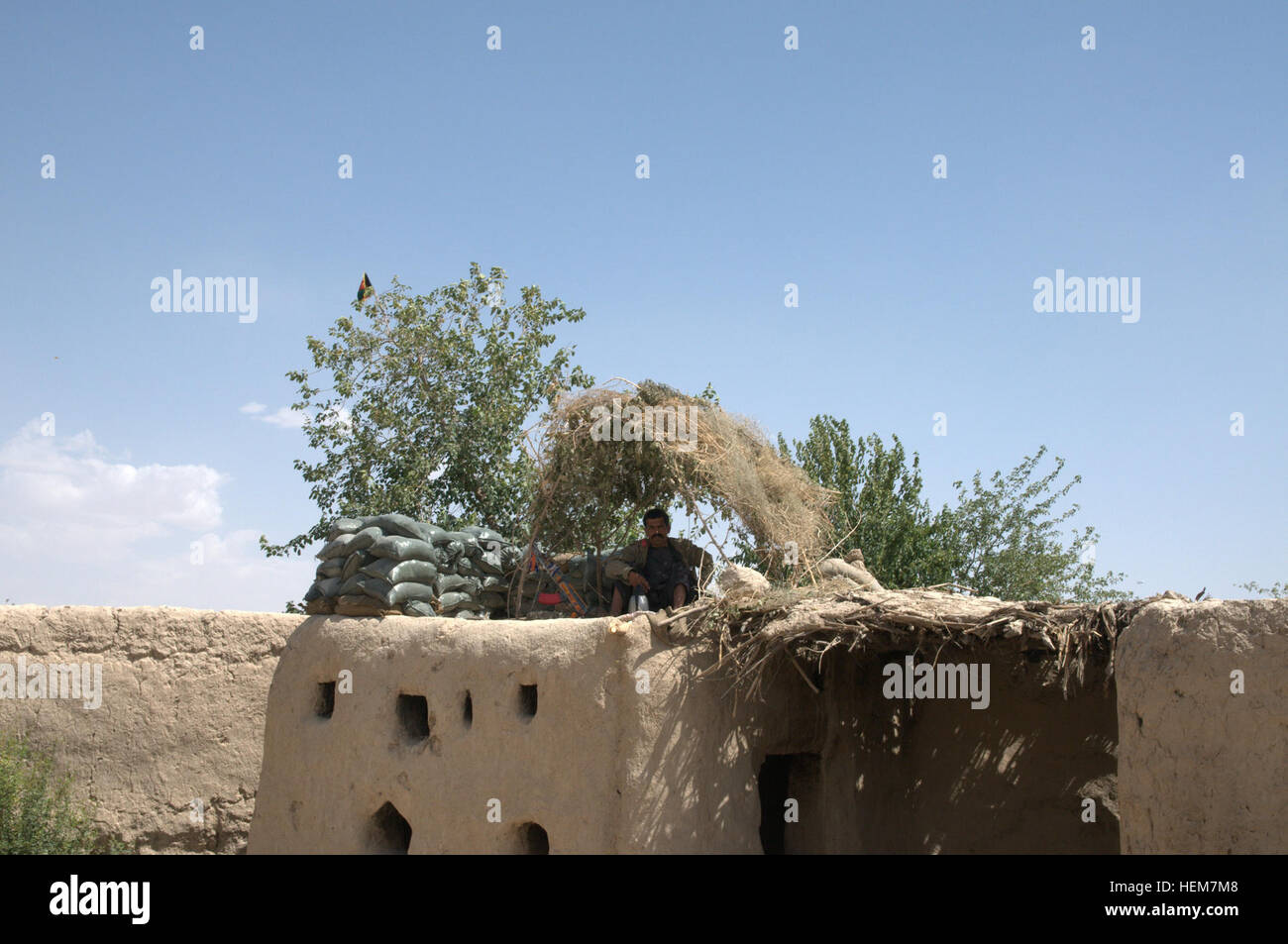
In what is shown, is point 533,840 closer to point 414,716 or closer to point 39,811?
point 414,716

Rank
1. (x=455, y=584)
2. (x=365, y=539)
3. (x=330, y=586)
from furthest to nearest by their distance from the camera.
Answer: (x=455, y=584) → (x=330, y=586) → (x=365, y=539)

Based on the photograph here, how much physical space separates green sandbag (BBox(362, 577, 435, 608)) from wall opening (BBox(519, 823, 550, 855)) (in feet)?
6.75

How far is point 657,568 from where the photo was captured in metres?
9.05

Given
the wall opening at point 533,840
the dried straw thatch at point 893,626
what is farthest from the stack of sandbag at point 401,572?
the dried straw thatch at point 893,626

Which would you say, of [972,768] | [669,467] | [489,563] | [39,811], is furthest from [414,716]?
[972,768]

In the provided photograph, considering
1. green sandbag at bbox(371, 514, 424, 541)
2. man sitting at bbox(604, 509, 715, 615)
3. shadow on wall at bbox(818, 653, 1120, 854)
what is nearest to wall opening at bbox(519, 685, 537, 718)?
man sitting at bbox(604, 509, 715, 615)

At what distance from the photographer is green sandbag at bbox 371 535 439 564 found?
29.0ft

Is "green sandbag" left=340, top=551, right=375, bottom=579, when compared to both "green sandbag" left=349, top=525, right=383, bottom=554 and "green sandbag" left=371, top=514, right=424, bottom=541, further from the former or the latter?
"green sandbag" left=371, top=514, right=424, bottom=541

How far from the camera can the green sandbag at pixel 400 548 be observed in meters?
8.83

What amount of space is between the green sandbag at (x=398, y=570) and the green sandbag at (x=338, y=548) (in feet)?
0.77

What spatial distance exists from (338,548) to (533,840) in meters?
2.81

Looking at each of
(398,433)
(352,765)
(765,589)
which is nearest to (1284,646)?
(765,589)
